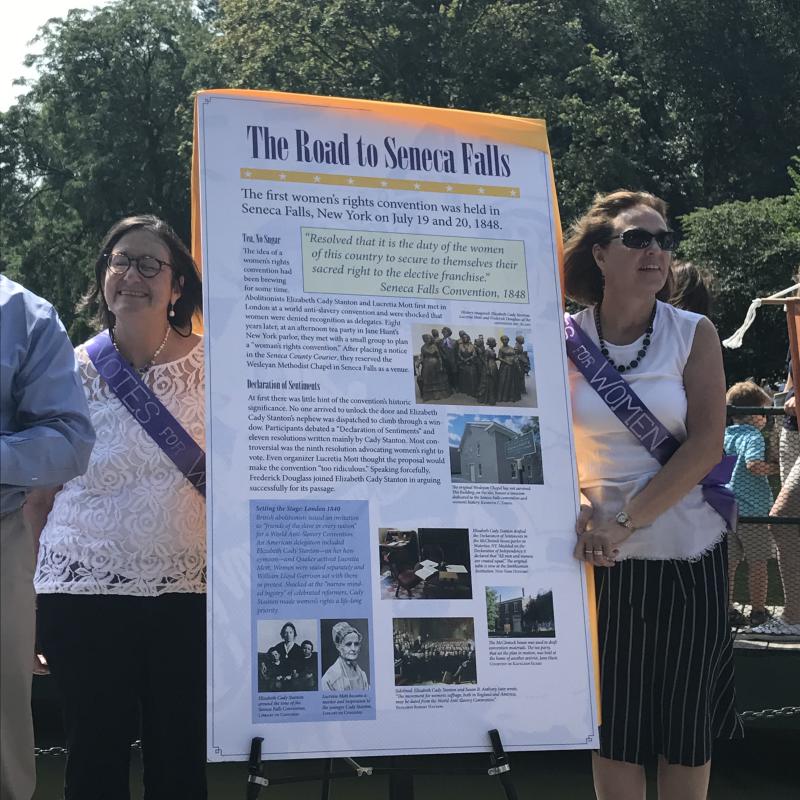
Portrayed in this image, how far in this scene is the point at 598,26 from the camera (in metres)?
28.6

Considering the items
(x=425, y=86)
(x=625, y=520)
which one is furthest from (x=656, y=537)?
(x=425, y=86)

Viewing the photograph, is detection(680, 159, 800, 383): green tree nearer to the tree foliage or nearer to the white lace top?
the tree foliage

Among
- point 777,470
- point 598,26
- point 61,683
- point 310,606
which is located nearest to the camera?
point 310,606

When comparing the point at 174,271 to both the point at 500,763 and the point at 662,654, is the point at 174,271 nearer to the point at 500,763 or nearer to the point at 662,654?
the point at 500,763

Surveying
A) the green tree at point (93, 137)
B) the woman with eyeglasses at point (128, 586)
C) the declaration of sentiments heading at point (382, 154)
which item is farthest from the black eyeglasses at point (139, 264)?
the green tree at point (93, 137)

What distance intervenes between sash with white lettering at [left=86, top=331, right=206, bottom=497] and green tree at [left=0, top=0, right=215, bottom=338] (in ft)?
79.1

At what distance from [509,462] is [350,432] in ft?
1.46

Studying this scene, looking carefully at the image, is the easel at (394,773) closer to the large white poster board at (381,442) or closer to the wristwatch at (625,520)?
the large white poster board at (381,442)

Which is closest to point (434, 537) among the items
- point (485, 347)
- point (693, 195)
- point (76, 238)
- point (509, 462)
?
point (509, 462)

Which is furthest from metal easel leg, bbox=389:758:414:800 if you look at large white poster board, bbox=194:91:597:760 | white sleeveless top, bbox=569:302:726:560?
white sleeveless top, bbox=569:302:726:560

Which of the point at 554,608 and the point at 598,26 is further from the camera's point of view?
the point at 598,26

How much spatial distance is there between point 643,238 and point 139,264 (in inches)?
57.0

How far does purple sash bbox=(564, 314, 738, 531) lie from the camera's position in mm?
3143

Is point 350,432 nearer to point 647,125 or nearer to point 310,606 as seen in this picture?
point 310,606
